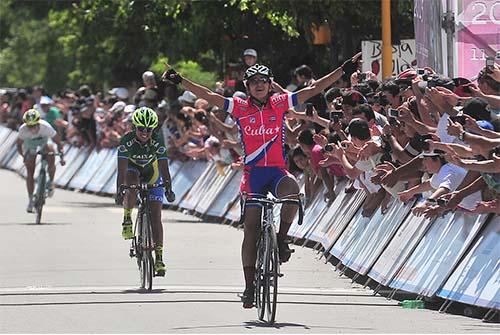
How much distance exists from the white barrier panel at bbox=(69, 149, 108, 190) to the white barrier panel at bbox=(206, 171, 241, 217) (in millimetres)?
8473

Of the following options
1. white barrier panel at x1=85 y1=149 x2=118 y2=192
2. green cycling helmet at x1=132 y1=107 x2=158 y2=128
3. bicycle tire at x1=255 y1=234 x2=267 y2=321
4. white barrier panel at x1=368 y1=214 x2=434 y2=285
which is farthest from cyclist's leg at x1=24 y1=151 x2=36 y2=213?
bicycle tire at x1=255 y1=234 x2=267 y2=321

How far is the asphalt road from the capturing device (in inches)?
458

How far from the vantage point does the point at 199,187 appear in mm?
26109

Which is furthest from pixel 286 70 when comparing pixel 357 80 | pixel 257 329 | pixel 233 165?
pixel 257 329

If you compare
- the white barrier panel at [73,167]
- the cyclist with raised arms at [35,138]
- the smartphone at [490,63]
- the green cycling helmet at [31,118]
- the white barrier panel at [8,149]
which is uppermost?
the smartphone at [490,63]

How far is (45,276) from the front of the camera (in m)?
15.9

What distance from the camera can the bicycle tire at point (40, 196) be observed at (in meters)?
23.6

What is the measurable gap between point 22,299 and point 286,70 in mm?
15508

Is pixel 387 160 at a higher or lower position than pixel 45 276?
higher

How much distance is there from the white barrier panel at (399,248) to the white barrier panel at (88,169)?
1883 cm

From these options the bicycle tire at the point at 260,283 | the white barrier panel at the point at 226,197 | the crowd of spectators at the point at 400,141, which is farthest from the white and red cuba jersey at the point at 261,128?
the white barrier panel at the point at 226,197

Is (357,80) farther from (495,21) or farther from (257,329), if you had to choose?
(257,329)

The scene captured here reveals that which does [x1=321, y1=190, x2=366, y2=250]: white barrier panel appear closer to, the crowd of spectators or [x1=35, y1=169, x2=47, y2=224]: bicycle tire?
the crowd of spectators

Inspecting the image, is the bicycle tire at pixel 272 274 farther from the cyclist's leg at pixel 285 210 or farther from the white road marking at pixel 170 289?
the white road marking at pixel 170 289
